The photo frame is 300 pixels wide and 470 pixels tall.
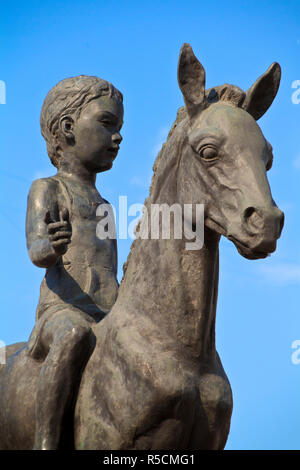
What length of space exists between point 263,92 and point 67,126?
5.27 feet

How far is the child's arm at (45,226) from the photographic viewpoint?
443cm

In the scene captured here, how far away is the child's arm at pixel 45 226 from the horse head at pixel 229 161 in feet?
2.58

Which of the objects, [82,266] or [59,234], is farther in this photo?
[82,266]

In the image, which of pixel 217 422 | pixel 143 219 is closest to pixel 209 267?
pixel 143 219

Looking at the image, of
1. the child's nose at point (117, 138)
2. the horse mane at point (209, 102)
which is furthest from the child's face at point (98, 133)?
the horse mane at point (209, 102)

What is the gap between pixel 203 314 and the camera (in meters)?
4.16

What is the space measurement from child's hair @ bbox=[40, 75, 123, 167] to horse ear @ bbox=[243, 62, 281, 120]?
1.37m

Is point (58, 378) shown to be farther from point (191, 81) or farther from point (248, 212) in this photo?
point (191, 81)

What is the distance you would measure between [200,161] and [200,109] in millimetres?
346

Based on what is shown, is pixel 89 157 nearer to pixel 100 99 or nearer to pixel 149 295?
pixel 100 99

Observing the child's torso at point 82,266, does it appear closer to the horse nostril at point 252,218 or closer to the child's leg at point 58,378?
the child's leg at point 58,378

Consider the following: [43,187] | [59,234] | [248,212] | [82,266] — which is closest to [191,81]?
[248,212]

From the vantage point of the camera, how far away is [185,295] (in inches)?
164
